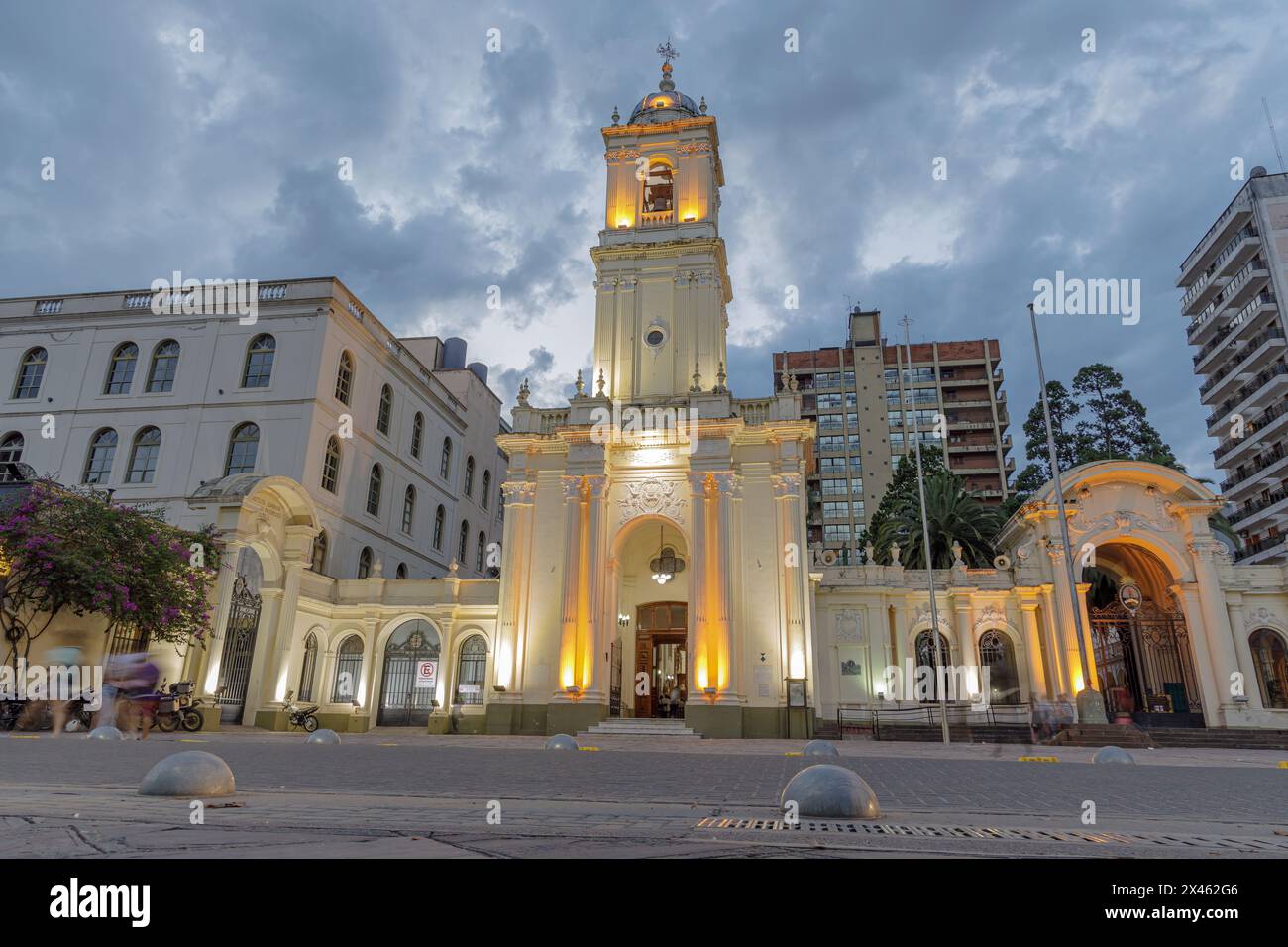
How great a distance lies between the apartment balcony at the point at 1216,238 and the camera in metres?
55.2

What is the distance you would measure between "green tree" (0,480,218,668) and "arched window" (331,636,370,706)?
678cm

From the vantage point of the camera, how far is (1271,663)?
28562 millimetres

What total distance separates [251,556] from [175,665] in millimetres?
3823

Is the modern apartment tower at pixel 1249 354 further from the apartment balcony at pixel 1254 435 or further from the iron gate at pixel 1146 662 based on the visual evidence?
the iron gate at pixel 1146 662

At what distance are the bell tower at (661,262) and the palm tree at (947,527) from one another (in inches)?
515

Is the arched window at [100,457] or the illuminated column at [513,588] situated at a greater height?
the arched window at [100,457]

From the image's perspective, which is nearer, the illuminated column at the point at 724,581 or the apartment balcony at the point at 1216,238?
the illuminated column at the point at 724,581

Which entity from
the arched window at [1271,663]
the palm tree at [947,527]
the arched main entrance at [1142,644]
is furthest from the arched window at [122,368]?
the arched window at [1271,663]

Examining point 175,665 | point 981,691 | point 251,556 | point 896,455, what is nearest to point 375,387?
point 251,556

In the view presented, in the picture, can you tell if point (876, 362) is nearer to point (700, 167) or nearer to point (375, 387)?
point (700, 167)

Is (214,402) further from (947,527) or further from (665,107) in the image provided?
(947,527)

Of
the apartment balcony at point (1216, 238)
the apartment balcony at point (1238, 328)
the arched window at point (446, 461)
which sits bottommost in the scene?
the arched window at point (446, 461)

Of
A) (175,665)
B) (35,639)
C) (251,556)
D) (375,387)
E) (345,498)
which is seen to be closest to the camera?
(35,639)
